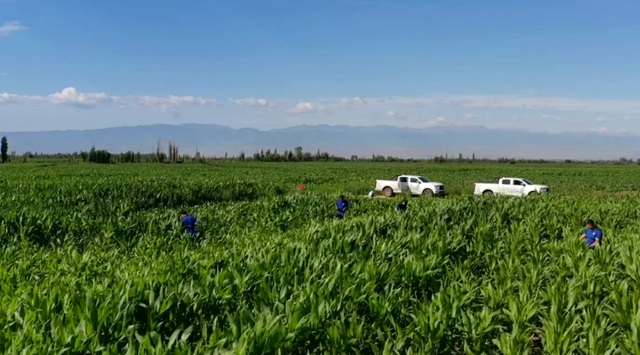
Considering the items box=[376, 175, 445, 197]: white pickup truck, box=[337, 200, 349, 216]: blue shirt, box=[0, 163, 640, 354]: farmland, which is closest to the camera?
box=[0, 163, 640, 354]: farmland

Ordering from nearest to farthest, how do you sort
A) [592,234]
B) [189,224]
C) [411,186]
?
[592,234], [189,224], [411,186]

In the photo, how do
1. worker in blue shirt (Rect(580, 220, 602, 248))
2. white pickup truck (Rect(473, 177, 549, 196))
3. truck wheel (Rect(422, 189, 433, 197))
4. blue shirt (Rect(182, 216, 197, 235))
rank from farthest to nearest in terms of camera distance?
1. truck wheel (Rect(422, 189, 433, 197))
2. white pickup truck (Rect(473, 177, 549, 196))
3. blue shirt (Rect(182, 216, 197, 235))
4. worker in blue shirt (Rect(580, 220, 602, 248))

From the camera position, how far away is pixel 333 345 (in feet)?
17.7

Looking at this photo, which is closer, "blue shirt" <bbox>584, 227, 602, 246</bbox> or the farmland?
the farmland

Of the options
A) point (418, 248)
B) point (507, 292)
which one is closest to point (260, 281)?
point (507, 292)

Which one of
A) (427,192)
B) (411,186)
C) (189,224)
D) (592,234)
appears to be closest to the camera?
(592,234)

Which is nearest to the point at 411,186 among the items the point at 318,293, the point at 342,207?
the point at 342,207

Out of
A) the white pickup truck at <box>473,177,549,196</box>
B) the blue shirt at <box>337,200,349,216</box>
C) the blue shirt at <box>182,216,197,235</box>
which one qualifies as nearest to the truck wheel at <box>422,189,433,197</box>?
the white pickup truck at <box>473,177,549,196</box>

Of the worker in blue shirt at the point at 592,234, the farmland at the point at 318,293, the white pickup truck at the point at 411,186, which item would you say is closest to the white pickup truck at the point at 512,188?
the white pickup truck at the point at 411,186

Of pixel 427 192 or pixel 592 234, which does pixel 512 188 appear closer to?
pixel 427 192

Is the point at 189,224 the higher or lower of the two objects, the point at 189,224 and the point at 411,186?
the lower

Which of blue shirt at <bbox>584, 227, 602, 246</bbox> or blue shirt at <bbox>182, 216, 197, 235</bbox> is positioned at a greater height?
blue shirt at <bbox>584, 227, 602, 246</bbox>

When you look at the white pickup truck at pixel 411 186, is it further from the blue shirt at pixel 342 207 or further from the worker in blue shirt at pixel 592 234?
the worker in blue shirt at pixel 592 234

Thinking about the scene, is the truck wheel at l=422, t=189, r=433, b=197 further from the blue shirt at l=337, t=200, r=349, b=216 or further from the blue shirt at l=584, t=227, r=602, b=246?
the blue shirt at l=584, t=227, r=602, b=246
